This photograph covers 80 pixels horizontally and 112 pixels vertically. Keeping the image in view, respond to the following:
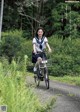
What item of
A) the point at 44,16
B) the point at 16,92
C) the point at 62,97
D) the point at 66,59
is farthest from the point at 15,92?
the point at 44,16

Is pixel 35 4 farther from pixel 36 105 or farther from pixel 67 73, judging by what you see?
pixel 36 105

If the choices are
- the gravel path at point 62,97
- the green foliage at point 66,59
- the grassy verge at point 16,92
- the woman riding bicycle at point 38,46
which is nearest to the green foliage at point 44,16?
the green foliage at point 66,59

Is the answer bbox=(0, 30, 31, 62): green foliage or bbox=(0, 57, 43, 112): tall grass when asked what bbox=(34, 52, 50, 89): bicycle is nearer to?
bbox=(0, 57, 43, 112): tall grass

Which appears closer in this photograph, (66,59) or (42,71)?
(42,71)

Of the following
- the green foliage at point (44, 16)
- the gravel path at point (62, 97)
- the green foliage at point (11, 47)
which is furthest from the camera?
the green foliage at point (44, 16)

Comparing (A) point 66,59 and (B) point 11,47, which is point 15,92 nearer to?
(A) point 66,59

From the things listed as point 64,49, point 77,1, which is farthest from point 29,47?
point 77,1

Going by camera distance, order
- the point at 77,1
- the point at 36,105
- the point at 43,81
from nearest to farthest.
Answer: the point at 36,105
the point at 43,81
the point at 77,1

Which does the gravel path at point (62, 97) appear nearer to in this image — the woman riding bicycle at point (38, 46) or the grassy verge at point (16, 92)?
the woman riding bicycle at point (38, 46)

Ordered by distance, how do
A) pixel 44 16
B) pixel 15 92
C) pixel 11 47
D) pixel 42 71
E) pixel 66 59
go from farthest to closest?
pixel 44 16 → pixel 11 47 → pixel 66 59 → pixel 42 71 → pixel 15 92

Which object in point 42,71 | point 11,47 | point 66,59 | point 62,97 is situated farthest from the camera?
point 11,47

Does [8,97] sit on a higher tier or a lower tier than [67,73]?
higher

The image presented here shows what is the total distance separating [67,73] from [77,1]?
12979 millimetres

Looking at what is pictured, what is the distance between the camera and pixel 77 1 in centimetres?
3578
